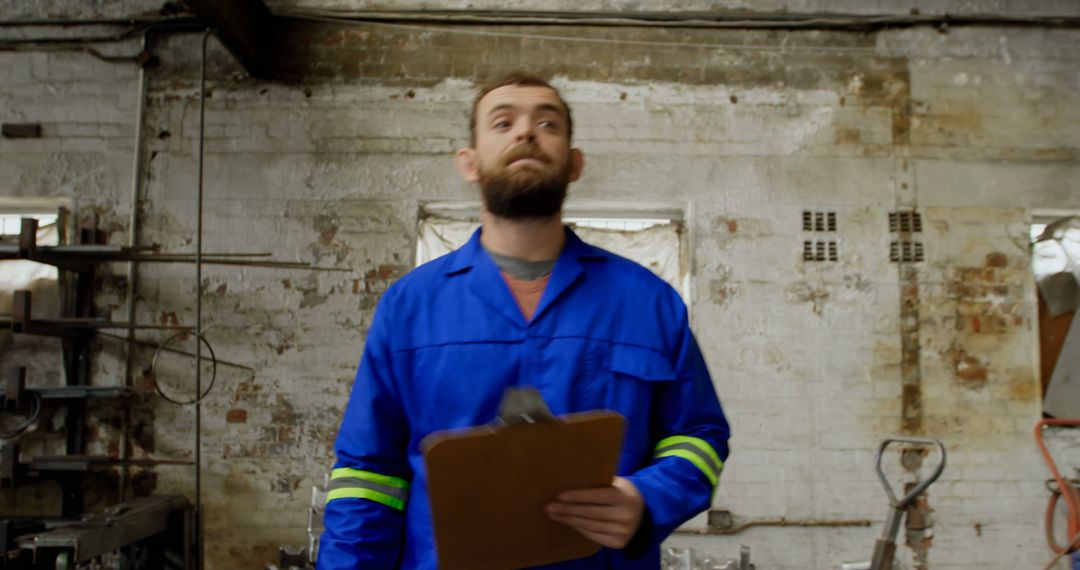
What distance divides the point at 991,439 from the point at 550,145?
3566 millimetres

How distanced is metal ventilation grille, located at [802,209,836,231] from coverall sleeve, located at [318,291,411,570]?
3.15 m

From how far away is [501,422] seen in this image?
0.95m

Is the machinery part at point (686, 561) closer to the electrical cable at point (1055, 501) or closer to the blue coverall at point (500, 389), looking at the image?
the electrical cable at point (1055, 501)

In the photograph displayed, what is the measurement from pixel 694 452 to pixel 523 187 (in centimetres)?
55

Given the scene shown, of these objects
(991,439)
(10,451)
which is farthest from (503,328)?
(991,439)

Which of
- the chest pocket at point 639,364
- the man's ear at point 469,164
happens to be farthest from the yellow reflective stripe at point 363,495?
the man's ear at point 469,164

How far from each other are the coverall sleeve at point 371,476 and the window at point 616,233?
8.73 ft

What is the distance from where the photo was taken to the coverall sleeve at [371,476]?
3.96 feet

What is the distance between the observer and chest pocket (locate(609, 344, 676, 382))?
48.6 inches

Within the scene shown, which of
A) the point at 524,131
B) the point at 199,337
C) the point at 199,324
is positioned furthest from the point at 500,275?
the point at 199,324

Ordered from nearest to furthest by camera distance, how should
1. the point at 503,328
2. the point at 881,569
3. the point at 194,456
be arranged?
the point at 503,328 → the point at 881,569 → the point at 194,456

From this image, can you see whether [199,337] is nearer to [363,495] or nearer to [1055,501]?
[363,495]

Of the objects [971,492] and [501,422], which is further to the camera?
[971,492]

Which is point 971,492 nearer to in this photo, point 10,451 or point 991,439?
point 991,439
